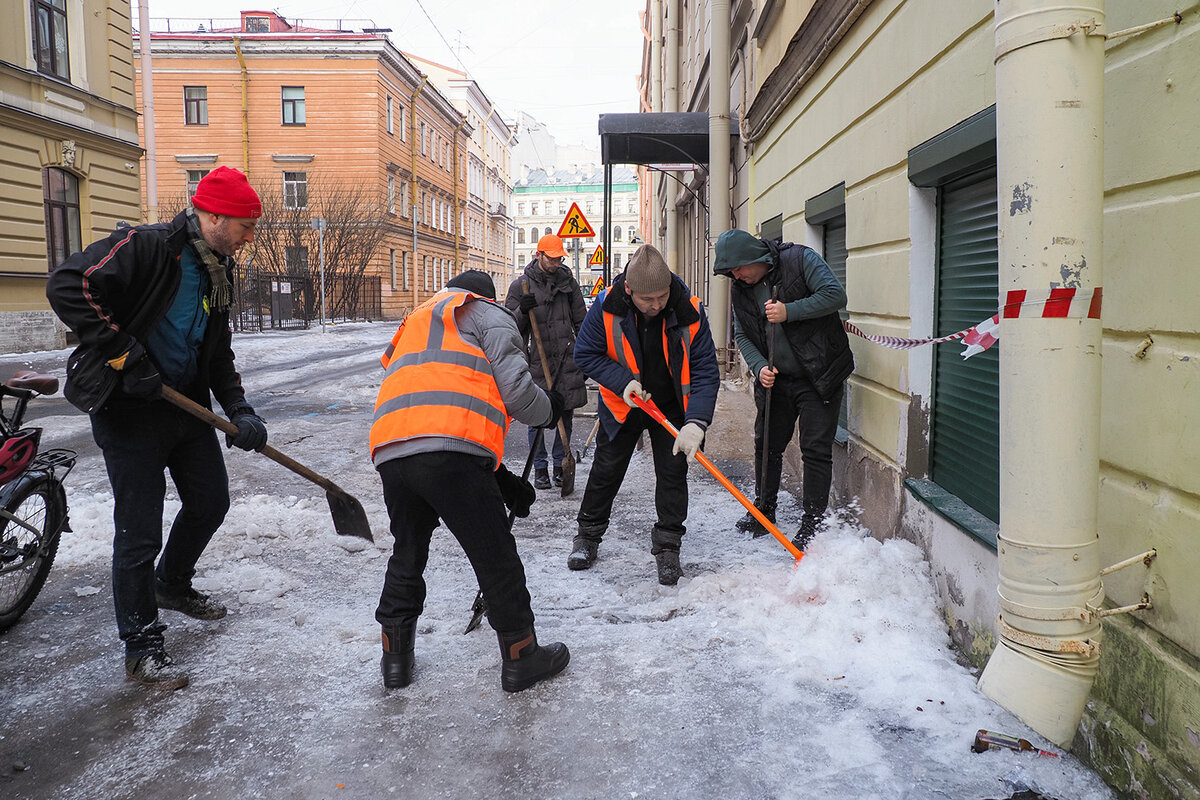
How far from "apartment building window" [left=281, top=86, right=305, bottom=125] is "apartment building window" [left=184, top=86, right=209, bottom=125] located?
9.36 ft

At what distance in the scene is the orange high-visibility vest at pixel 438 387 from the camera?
9.96ft

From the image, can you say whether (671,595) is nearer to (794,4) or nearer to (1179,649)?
(1179,649)

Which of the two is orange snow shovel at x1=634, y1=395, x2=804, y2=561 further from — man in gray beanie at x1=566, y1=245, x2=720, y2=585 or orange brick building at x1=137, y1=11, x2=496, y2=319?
orange brick building at x1=137, y1=11, x2=496, y2=319

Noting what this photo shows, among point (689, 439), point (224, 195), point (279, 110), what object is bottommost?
point (689, 439)

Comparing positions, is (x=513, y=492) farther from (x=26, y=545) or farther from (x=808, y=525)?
(x=26, y=545)

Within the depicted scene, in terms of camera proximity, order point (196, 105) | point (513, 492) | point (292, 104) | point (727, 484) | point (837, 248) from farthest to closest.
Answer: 1. point (292, 104)
2. point (196, 105)
3. point (837, 248)
4. point (727, 484)
5. point (513, 492)

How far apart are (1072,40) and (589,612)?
278cm

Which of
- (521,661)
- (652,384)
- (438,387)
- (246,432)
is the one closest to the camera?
(438,387)

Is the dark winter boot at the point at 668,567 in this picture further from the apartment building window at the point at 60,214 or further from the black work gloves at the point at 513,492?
the apartment building window at the point at 60,214

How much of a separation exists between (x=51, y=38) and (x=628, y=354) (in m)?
16.7

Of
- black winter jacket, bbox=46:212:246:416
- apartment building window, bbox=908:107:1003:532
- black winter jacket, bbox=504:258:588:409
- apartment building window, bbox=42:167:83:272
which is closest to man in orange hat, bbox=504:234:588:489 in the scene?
black winter jacket, bbox=504:258:588:409

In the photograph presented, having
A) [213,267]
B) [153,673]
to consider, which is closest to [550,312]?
[213,267]

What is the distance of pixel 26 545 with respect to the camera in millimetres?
3785

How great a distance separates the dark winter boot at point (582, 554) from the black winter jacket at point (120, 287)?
1.96m
